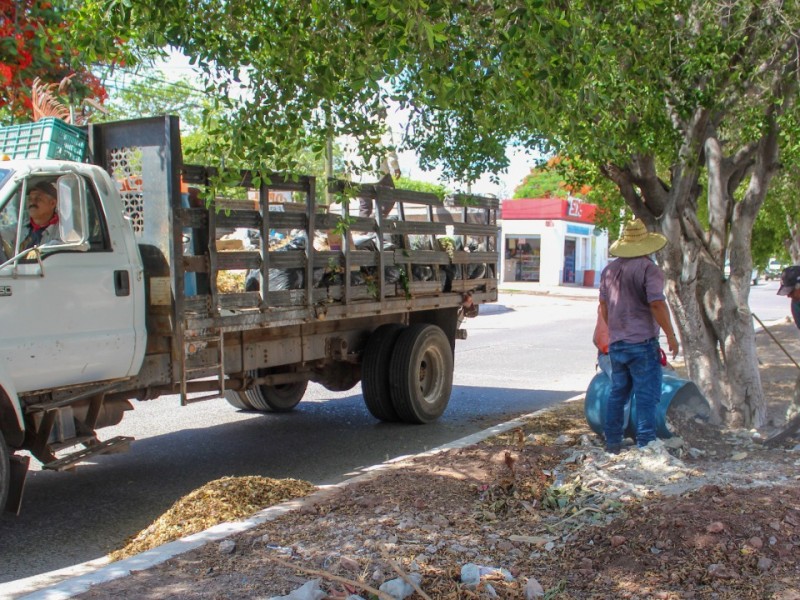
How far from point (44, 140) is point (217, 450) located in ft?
10.5

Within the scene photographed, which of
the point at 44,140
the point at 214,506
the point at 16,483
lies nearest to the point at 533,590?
the point at 214,506

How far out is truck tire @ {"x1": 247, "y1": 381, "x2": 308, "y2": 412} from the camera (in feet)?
30.0

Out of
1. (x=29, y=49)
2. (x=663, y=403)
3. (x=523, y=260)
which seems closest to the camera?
(x=663, y=403)

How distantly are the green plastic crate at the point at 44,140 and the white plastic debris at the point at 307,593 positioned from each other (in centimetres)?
379

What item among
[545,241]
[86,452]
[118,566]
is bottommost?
[118,566]

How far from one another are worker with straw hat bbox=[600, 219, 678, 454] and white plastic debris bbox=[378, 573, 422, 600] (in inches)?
109

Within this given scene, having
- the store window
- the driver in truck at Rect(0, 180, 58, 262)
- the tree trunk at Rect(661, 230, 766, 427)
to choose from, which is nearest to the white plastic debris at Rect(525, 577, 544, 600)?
the driver in truck at Rect(0, 180, 58, 262)

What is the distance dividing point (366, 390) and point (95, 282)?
3658 mm

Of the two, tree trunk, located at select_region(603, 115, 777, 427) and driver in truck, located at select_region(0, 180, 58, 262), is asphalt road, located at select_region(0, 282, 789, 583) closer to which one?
driver in truck, located at select_region(0, 180, 58, 262)

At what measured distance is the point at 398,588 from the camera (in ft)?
12.1

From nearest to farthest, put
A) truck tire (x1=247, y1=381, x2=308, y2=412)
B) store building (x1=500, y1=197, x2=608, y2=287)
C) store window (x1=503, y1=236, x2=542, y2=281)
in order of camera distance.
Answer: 1. truck tire (x1=247, y1=381, x2=308, y2=412)
2. store building (x1=500, y1=197, x2=608, y2=287)
3. store window (x1=503, y1=236, x2=542, y2=281)

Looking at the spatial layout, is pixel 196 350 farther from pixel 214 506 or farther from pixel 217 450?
pixel 217 450

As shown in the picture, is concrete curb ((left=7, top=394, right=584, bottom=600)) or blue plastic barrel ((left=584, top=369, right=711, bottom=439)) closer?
concrete curb ((left=7, top=394, right=584, bottom=600))

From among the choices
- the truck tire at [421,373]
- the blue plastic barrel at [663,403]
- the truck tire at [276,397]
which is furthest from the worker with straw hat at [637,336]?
the truck tire at [276,397]
